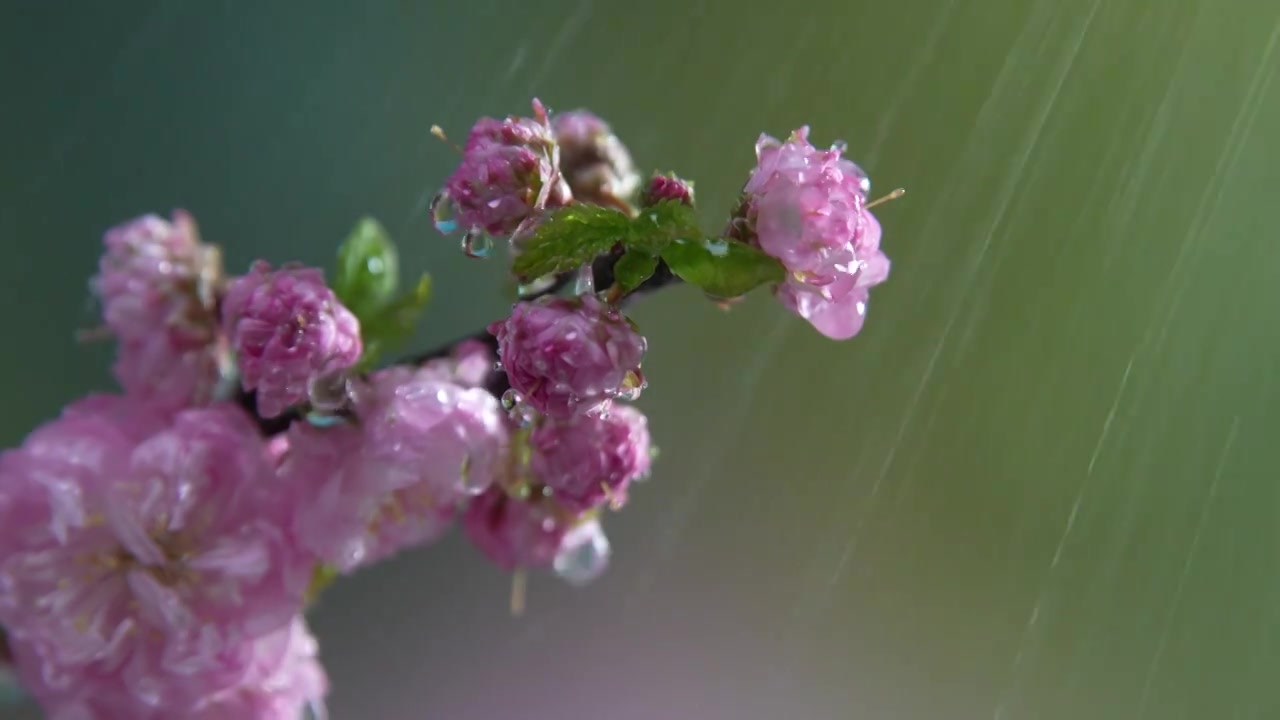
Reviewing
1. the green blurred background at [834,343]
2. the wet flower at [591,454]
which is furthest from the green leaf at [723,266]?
the green blurred background at [834,343]

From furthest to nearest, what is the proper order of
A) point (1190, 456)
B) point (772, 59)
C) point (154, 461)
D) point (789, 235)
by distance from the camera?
point (772, 59) < point (1190, 456) < point (154, 461) < point (789, 235)

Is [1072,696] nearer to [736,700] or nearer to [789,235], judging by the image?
[736,700]

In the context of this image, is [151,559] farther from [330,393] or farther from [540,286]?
[540,286]

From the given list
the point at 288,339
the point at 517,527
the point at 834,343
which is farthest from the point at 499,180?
the point at 834,343

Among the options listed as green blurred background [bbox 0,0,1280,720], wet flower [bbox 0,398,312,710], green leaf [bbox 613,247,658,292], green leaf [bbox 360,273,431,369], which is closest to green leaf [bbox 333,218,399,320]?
green leaf [bbox 360,273,431,369]

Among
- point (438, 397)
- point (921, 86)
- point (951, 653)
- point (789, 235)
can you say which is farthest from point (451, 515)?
point (921, 86)

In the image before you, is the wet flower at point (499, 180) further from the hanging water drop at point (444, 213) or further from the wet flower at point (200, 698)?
the wet flower at point (200, 698)
